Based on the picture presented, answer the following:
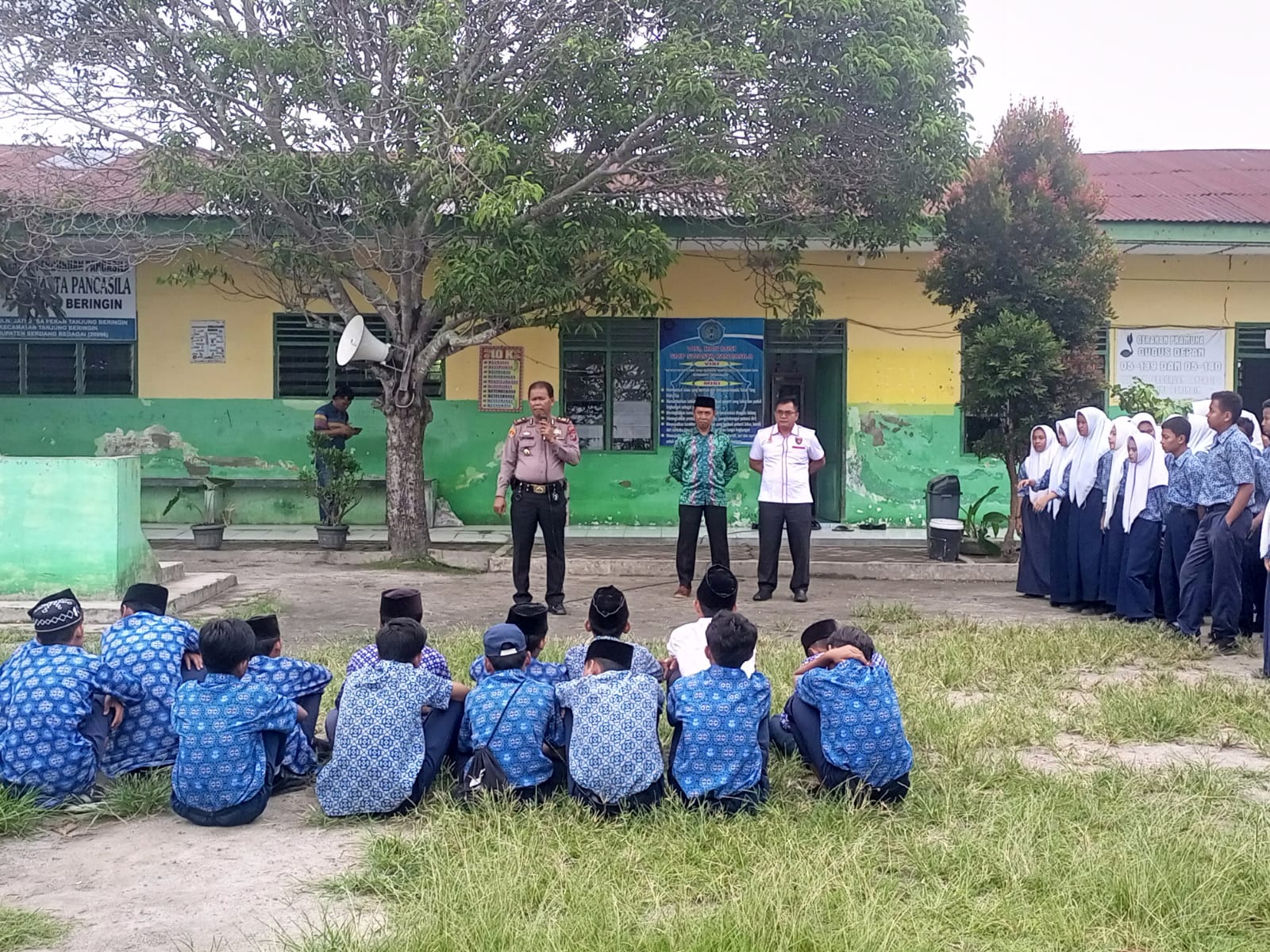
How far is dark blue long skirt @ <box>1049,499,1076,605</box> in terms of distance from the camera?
9531 millimetres

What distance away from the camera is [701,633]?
15.9ft

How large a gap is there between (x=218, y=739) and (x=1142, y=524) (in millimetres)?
6780

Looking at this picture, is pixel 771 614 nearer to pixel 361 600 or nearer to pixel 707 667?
pixel 361 600

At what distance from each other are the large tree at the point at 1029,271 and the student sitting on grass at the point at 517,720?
760cm

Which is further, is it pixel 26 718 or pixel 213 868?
pixel 26 718

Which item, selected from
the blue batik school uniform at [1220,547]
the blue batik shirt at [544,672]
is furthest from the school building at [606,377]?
the blue batik shirt at [544,672]

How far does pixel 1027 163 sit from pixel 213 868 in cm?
985

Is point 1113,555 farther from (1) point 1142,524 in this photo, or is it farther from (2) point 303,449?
(2) point 303,449

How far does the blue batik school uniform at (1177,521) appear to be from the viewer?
26.6ft

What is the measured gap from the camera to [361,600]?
31.0 feet

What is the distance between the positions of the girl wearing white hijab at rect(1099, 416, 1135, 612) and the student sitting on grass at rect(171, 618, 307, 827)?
6727 millimetres

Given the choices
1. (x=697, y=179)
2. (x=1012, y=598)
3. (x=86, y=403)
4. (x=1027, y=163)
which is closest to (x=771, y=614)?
(x=1012, y=598)

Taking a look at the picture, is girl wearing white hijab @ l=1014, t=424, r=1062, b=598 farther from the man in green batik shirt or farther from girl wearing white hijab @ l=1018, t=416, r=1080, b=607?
Answer: the man in green batik shirt

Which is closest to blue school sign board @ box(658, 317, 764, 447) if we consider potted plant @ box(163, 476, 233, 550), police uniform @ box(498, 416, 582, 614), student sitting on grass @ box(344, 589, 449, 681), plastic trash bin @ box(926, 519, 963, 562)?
plastic trash bin @ box(926, 519, 963, 562)
